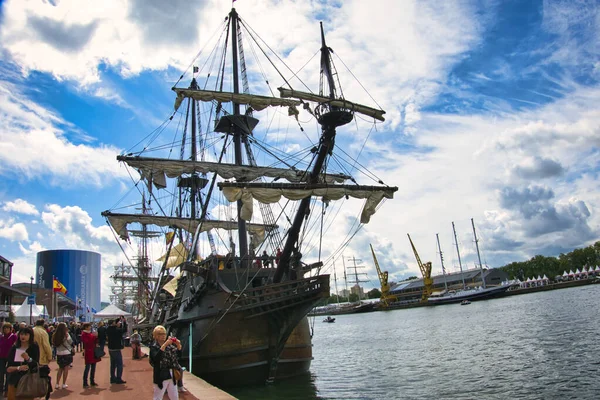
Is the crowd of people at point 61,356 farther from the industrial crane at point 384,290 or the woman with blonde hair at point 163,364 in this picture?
the industrial crane at point 384,290

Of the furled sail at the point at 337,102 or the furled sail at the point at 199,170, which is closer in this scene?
the furled sail at the point at 337,102

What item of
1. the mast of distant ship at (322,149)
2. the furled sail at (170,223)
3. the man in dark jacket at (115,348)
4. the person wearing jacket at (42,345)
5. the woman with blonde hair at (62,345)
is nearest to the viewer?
the person wearing jacket at (42,345)

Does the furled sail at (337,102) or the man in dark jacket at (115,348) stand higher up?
the furled sail at (337,102)

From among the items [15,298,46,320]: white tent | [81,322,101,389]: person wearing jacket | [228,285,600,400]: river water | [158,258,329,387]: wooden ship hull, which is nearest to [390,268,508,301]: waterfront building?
[228,285,600,400]: river water

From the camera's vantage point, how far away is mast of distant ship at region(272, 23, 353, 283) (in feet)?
62.0

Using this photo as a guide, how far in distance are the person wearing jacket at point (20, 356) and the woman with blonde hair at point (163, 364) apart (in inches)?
95.2

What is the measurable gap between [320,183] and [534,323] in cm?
2232

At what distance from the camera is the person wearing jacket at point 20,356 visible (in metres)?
8.22

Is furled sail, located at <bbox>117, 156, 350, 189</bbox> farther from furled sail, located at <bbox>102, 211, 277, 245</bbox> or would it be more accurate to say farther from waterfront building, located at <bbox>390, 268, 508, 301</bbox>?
waterfront building, located at <bbox>390, 268, 508, 301</bbox>

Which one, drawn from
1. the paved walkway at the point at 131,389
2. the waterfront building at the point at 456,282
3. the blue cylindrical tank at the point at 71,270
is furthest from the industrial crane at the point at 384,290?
the paved walkway at the point at 131,389

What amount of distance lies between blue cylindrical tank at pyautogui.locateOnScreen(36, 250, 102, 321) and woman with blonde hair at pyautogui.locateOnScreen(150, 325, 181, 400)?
106857mm

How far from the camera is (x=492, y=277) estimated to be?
114875mm

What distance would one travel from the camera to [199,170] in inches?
1169

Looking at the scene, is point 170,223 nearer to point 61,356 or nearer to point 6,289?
point 6,289
